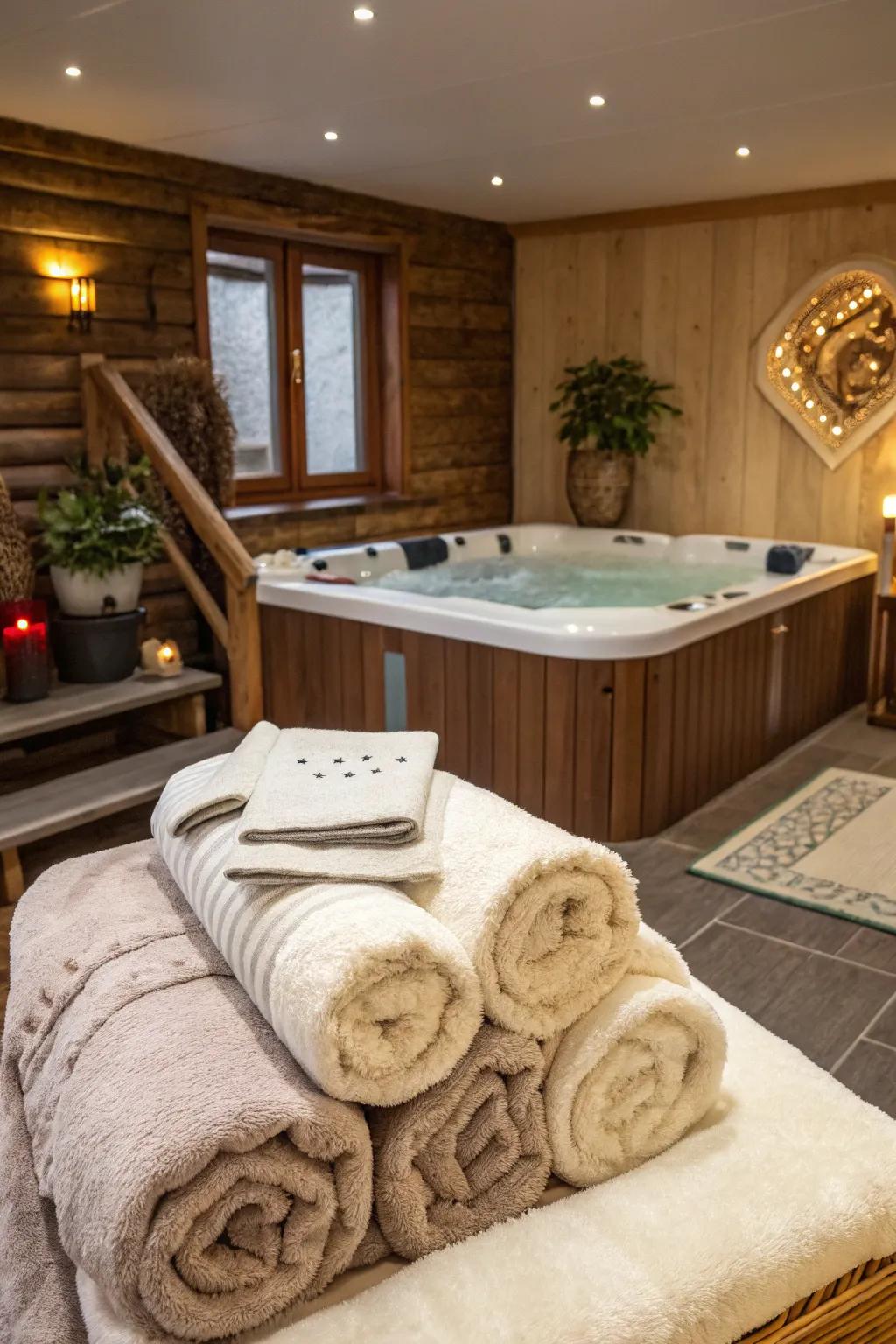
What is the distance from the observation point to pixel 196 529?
3686 mm

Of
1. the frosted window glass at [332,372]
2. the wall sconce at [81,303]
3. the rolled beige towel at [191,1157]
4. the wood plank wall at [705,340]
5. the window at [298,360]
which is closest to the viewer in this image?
the rolled beige towel at [191,1157]

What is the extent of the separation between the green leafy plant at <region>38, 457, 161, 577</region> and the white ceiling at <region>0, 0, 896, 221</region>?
→ 1.13 meters

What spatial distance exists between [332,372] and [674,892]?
127 inches

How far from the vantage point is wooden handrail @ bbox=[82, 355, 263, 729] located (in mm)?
3645

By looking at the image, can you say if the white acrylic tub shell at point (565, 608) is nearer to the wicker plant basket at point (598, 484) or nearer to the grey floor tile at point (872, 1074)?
the wicker plant basket at point (598, 484)

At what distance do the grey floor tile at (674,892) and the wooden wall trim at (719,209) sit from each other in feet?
10.1

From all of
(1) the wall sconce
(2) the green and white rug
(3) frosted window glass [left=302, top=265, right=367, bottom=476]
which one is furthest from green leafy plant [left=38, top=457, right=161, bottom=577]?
(2) the green and white rug

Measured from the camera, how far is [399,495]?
205 inches

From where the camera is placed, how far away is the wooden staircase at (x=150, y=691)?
119 inches

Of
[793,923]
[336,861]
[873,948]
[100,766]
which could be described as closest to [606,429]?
[100,766]

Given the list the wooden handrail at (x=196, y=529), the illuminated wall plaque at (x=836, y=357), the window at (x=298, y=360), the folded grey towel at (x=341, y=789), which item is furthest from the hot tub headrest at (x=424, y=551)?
the folded grey towel at (x=341, y=789)

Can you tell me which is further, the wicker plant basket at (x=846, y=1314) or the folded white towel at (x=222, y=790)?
the folded white towel at (x=222, y=790)

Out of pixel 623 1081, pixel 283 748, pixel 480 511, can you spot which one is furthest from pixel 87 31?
pixel 480 511

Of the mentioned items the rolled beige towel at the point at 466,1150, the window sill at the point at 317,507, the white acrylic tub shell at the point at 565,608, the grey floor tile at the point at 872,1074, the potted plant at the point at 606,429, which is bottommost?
the grey floor tile at the point at 872,1074
